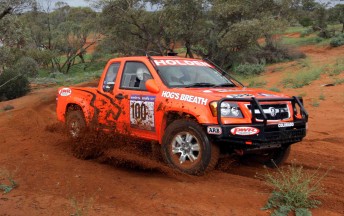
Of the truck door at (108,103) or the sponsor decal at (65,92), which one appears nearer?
the truck door at (108,103)

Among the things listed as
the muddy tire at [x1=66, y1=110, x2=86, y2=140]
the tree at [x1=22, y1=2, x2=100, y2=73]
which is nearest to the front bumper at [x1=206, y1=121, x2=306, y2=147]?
the muddy tire at [x1=66, y1=110, x2=86, y2=140]

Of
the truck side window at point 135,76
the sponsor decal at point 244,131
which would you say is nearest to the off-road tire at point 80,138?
the truck side window at point 135,76

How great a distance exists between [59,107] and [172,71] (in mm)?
3130

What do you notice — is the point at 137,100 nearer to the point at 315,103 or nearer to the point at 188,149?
the point at 188,149

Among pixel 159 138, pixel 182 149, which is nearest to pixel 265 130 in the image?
pixel 182 149

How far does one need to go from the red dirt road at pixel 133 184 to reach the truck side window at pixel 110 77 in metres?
1.30

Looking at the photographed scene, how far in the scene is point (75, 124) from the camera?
8.23m

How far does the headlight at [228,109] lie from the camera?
5.66 meters

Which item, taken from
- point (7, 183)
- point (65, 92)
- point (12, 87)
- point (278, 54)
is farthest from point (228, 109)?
point (278, 54)

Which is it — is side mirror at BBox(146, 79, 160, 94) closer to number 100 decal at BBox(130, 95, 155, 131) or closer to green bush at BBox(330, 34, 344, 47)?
number 100 decal at BBox(130, 95, 155, 131)

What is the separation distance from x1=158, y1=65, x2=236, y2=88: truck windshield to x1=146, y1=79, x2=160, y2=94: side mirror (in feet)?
0.58

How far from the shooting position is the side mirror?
21.2ft

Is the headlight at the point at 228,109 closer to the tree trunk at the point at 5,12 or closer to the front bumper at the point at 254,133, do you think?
the front bumper at the point at 254,133

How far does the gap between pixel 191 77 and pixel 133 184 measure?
2.25 metres
